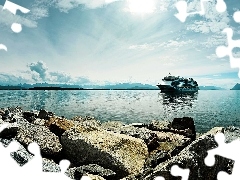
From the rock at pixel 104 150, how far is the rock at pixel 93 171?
1.74 feet

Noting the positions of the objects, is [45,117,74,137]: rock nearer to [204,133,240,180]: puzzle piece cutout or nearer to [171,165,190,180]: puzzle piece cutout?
[171,165,190,180]: puzzle piece cutout

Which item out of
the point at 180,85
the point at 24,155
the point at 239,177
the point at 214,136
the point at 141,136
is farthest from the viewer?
the point at 180,85

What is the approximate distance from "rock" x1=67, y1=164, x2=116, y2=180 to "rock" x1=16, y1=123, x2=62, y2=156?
1.93 metres

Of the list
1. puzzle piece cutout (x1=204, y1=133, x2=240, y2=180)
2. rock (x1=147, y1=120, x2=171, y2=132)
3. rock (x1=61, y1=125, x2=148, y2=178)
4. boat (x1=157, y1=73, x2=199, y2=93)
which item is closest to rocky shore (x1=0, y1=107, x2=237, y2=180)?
Answer: rock (x1=61, y1=125, x2=148, y2=178)

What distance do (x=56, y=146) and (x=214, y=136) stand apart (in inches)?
220

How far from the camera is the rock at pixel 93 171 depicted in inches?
297

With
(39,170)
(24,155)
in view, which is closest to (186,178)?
(39,170)

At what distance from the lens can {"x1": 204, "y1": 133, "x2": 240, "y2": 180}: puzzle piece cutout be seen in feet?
18.6

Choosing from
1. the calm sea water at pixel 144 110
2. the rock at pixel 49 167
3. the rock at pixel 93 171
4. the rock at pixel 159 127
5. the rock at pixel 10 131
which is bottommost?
the calm sea water at pixel 144 110

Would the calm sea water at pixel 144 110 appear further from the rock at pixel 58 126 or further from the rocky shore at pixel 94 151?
the rocky shore at pixel 94 151

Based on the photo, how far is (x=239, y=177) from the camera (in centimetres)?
556

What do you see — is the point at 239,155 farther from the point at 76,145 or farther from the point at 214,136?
the point at 76,145

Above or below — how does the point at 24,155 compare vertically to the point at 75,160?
above

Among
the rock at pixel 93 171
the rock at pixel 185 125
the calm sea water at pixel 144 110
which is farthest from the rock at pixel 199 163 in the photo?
the calm sea water at pixel 144 110
